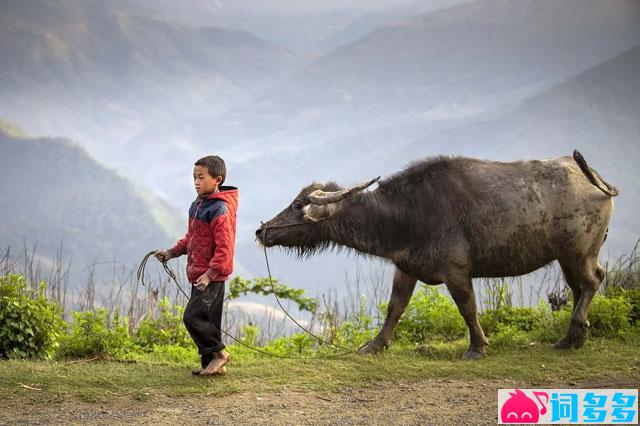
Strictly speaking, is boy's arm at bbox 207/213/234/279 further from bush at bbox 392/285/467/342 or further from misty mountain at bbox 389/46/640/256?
misty mountain at bbox 389/46/640/256

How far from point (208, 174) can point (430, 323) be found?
135 inches

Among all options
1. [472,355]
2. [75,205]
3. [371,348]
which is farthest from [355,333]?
[75,205]

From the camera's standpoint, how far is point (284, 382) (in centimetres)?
587

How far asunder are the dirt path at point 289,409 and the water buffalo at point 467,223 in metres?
1.28

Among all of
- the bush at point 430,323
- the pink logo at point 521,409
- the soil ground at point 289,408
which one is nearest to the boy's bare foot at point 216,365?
the soil ground at point 289,408

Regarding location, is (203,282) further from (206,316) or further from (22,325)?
(22,325)

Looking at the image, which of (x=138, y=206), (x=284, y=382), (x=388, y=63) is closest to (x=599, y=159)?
(x=138, y=206)

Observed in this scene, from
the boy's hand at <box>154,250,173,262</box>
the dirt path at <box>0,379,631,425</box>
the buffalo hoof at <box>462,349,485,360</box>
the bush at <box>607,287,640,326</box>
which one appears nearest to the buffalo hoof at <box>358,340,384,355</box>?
the buffalo hoof at <box>462,349,485,360</box>

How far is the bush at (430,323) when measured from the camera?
7.85 meters

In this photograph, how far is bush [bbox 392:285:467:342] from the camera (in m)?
7.85

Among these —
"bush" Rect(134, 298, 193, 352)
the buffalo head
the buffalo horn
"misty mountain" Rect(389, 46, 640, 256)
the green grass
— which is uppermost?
"misty mountain" Rect(389, 46, 640, 256)

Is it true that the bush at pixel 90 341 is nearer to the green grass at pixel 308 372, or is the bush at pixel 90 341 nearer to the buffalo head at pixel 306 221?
the green grass at pixel 308 372

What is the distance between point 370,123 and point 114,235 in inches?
2894

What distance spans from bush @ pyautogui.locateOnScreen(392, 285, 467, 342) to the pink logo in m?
2.31
